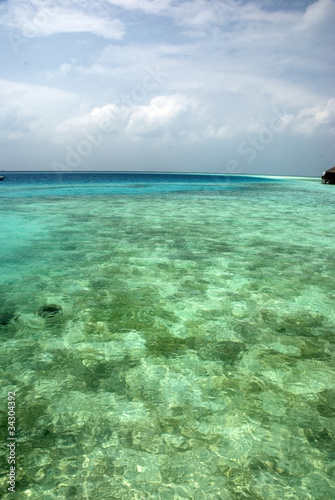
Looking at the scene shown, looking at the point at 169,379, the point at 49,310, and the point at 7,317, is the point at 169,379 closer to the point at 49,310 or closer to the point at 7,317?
the point at 49,310

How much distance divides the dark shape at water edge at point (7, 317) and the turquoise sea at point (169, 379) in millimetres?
28

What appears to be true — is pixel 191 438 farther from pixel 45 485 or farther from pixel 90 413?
pixel 45 485

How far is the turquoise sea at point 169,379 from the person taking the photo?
2.22 m

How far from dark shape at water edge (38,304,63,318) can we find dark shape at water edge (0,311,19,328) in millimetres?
334

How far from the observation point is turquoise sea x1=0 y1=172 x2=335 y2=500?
87.3 inches

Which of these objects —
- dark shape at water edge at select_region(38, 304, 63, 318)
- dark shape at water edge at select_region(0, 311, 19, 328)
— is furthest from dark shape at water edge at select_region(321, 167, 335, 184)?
dark shape at water edge at select_region(0, 311, 19, 328)

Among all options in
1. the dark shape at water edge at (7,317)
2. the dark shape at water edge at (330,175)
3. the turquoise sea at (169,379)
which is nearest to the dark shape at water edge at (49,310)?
the turquoise sea at (169,379)

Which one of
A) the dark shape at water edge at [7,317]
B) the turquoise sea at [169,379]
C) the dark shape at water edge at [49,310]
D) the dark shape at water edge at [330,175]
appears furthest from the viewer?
the dark shape at water edge at [330,175]

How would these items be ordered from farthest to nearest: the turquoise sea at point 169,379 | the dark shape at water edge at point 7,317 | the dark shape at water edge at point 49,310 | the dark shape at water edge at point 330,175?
the dark shape at water edge at point 330,175
the dark shape at water edge at point 49,310
the dark shape at water edge at point 7,317
the turquoise sea at point 169,379

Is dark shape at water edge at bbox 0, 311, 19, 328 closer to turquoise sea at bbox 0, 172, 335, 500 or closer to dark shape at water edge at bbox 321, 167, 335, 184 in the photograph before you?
turquoise sea at bbox 0, 172, 335, 500

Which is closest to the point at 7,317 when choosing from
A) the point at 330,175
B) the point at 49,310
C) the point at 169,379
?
the point at 49,310

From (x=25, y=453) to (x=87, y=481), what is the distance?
0.54m

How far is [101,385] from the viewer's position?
3109 millimetres

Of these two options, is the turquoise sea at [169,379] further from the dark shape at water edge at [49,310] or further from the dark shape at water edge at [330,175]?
the dark shape at water edge at [330,175]
